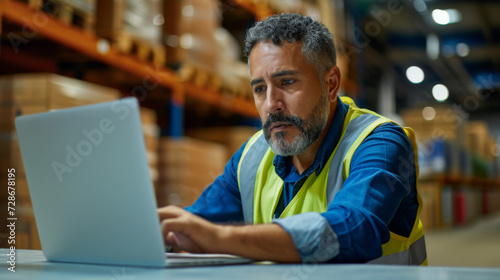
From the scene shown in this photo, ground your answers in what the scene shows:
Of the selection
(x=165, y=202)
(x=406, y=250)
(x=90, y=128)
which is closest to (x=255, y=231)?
(x=90, y=128)

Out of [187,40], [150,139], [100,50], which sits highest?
[187,40]

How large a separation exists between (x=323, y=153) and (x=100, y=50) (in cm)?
262

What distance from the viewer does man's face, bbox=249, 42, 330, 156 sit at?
5.69 feet

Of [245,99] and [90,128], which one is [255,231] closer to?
[90,128]

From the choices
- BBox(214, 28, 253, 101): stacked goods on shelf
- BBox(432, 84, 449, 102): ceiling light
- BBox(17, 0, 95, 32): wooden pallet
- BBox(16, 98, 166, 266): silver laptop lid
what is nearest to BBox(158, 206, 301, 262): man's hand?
BBox(16, 98, 166, 266): silver laptop lid

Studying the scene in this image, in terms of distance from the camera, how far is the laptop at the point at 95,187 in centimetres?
105

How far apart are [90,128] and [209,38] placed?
406 centimetres

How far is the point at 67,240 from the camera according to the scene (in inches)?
50.3

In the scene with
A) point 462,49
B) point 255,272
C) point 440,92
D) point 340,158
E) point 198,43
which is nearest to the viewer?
point 255,272

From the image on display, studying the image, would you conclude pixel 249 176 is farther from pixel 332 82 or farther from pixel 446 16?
pixel 446 16

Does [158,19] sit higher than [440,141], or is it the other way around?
[158,19]

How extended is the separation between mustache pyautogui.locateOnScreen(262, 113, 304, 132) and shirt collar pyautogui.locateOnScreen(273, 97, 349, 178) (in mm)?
99

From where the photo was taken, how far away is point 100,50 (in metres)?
3.89

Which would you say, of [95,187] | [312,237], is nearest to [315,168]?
[312,237]
